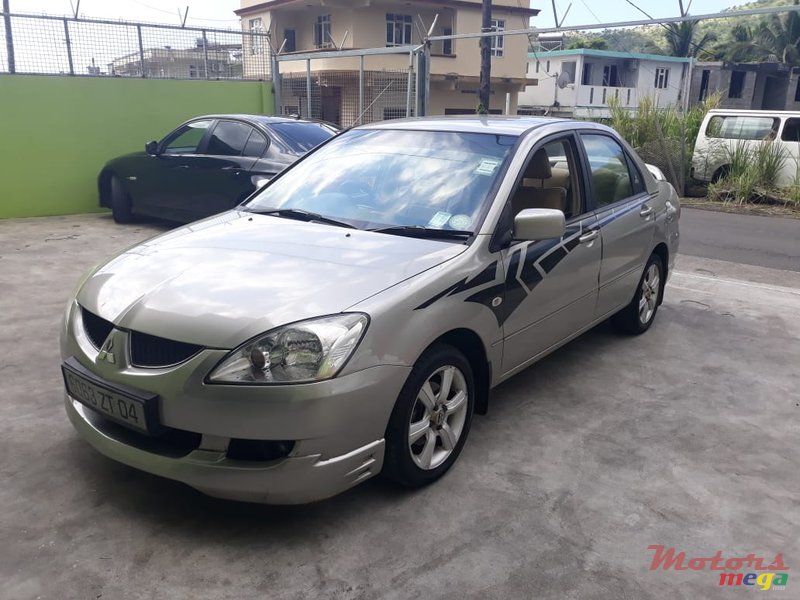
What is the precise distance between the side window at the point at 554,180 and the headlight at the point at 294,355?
1608 mm

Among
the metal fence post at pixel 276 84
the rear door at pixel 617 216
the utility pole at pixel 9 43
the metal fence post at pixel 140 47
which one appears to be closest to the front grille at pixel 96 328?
the rear door at pixel 617 216

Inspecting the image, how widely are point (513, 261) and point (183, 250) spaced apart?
1.63m

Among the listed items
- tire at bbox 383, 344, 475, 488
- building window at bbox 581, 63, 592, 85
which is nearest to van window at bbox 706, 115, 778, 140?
tire at bbox 383, 344, 475, 488

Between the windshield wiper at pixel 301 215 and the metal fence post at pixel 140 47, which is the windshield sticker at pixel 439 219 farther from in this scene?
the metal fence post at pixel 140 47

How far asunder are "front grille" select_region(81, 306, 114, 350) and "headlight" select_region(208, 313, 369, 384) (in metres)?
0.68

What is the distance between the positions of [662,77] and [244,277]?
149 ft

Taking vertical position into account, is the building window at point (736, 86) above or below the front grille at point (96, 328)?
above

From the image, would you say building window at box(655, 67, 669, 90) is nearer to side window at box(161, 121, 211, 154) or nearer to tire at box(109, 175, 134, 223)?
side window at box(161, 121, 211, 154)

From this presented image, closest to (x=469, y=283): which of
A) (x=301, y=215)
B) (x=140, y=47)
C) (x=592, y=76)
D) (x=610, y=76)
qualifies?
(x=301, y=215)

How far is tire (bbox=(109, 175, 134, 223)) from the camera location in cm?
964

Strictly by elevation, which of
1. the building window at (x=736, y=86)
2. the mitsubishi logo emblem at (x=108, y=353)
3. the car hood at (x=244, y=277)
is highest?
the building window at (x=736, y=86)

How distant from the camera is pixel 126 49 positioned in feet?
34.3

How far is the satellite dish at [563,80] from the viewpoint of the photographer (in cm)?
3931

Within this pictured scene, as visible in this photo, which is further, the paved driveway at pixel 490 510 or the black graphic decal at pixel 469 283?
the black graphic decal at pixel 469 283
